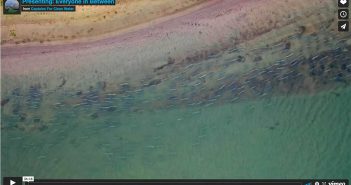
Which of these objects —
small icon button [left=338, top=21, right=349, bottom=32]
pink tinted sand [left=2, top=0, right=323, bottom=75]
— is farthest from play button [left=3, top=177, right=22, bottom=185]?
small icon button [left=338, top=21, right=349, bottom=32]

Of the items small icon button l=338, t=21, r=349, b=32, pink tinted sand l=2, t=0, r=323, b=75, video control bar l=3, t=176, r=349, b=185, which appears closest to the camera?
video control bar l=3, t=176, r=349, b=185

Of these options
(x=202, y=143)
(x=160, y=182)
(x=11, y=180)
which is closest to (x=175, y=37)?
(x=202, y=143)

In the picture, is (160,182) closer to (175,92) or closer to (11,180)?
(175,92)

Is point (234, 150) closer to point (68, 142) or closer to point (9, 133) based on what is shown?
point (68, 142)

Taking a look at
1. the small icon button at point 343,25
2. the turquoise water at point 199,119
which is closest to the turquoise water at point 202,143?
the turquoise water at point 199,119

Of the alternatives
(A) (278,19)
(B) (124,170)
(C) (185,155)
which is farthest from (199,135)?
(A) (278,19)

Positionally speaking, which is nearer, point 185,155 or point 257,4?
point 185,155

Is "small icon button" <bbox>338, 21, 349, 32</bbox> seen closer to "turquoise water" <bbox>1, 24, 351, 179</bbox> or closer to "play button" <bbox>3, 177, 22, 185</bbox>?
"turquoise water" <bbox>1, 24, 351, 179</bbox>

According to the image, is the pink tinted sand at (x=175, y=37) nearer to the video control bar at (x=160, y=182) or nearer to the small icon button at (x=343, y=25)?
the small icon button at (x=343, y=25)
